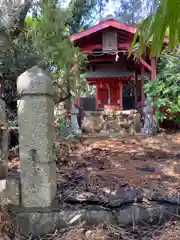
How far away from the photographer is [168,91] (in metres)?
6.17

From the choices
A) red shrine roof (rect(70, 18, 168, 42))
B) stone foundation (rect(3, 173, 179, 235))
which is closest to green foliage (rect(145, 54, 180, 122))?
red shrine roof (rect(70, 18, 168, 42))

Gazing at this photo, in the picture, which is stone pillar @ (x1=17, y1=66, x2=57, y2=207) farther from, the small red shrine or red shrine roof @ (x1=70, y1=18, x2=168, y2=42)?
red shrine roof @ (x1=70, y1=18, x2=168, y2=42)

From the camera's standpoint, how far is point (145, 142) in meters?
5.16

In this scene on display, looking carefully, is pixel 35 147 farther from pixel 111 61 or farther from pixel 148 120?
pixel 111 61

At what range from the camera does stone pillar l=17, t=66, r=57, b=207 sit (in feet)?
7.98

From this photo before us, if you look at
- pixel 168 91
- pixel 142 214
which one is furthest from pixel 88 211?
pixel 168 91

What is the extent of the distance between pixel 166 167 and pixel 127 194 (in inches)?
40.4

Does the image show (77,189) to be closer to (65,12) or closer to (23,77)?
(23,77)

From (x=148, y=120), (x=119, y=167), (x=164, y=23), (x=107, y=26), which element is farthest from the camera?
(x=107, y=26)

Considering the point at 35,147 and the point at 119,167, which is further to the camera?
the point at 119,167

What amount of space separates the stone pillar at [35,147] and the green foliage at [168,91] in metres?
4.24

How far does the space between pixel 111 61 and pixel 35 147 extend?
742 centimetres

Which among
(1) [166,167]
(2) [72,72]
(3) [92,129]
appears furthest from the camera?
(3) [92,129]

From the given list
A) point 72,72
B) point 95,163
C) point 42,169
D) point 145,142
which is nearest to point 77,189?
point 42,169
